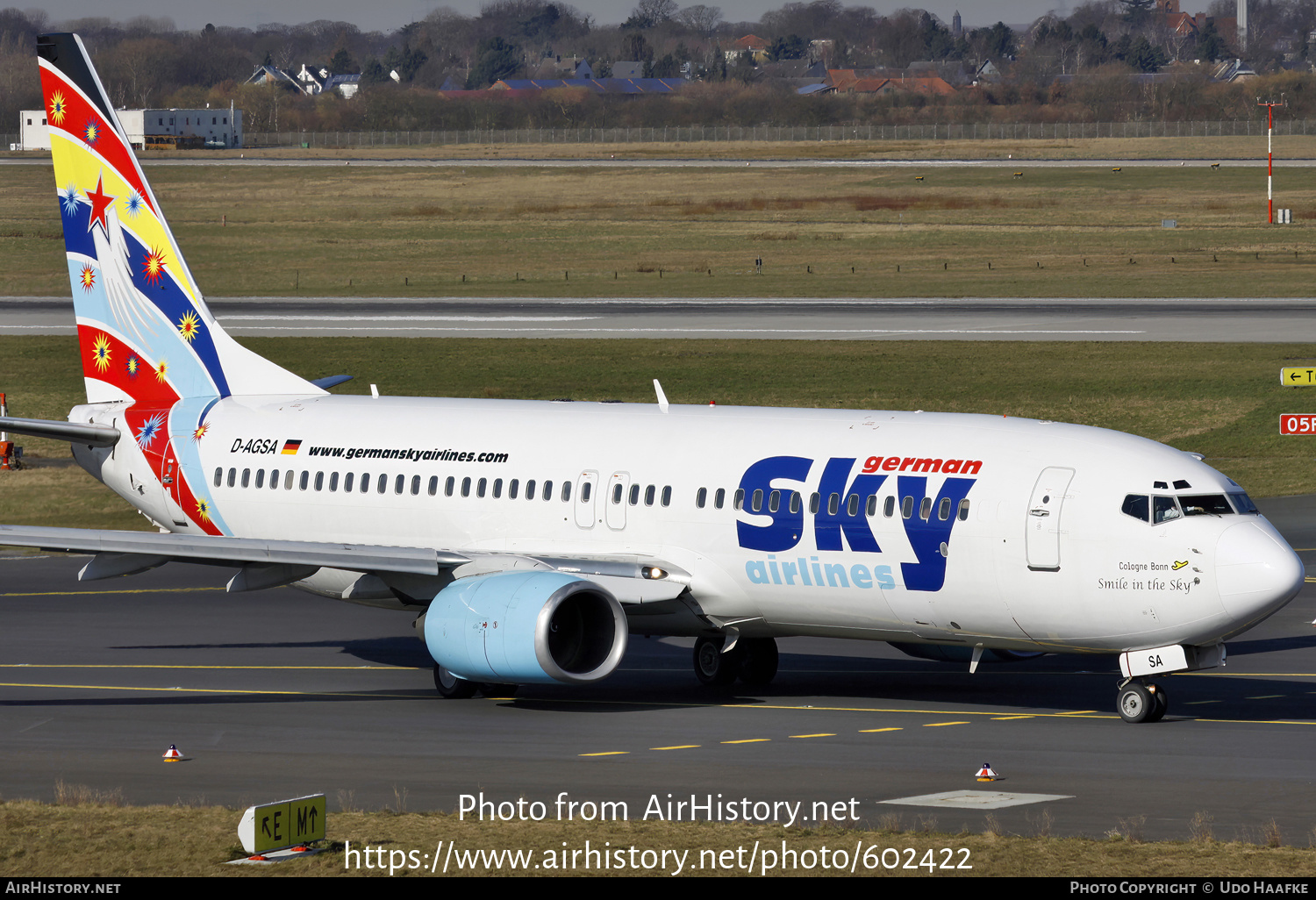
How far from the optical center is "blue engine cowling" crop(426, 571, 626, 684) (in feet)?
94.1

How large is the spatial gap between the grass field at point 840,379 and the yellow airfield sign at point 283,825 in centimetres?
3828

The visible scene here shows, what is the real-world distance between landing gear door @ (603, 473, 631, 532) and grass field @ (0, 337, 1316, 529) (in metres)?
28.6

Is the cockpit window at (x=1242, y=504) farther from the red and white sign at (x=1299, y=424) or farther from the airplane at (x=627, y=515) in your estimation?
the red and white sign at (x=1299, y=424)

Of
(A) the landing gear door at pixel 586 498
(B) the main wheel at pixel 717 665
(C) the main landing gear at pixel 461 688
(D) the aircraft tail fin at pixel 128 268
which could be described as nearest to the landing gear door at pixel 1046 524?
(B) the main wheel at pixel 717 665

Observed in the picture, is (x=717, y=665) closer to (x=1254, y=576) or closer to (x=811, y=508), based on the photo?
(x=811, y=508)

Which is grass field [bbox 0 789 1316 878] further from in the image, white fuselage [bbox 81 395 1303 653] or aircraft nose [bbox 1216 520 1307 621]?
white fuselage [bbox 81 395 1303 653]

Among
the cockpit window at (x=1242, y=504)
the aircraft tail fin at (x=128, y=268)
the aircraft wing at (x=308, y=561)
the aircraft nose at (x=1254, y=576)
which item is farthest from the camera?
the aircraft tail fin at (x=128, y=268)

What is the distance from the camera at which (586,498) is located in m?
31.7

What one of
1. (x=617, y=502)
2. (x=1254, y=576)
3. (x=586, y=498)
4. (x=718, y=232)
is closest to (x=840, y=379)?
(x=586, y=498)

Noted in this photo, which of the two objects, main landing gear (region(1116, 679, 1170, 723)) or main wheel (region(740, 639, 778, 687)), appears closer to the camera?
main landing gear (region(1116, 679, 1170, 723))

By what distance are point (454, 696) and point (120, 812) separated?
10393mm

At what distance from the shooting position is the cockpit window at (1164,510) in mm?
27125

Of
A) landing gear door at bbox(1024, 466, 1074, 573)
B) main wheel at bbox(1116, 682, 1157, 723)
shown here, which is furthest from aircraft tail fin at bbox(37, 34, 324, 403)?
main wheel at bbox(1116, 682, 1157, 723)
